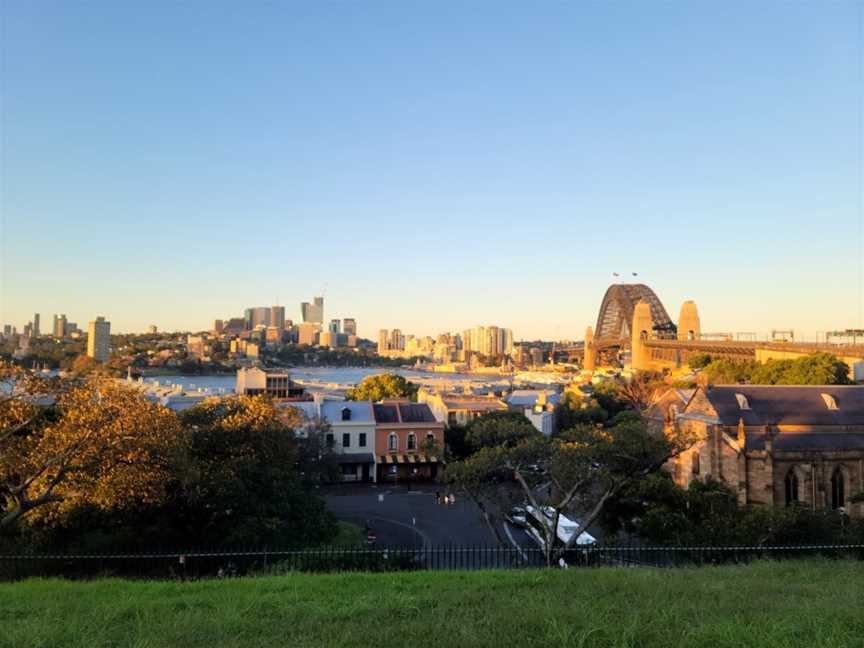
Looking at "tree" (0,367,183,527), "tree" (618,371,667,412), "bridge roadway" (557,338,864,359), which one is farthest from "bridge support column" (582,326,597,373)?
"tree" (0,367,183,527)

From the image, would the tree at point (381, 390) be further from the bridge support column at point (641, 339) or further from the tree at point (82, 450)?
the bridge support column at point (641, 339)

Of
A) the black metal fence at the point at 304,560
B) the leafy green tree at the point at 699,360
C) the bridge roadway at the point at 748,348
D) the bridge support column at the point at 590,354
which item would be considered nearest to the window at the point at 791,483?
the black metal fence at the point at 304,560

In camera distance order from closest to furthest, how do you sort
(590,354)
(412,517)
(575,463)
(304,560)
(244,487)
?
(304,560) → (575,463) → (244,487) → (412,517) → (590,354)

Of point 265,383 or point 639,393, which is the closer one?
point 265,383

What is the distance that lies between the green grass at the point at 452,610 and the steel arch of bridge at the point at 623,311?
141043 millimetres

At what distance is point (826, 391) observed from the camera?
2697cm

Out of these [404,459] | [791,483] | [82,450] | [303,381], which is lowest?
[303,381]

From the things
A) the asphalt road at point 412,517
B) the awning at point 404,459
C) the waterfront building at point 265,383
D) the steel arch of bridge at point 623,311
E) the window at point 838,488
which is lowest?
the asphalt road at point 412,517

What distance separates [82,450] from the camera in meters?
11.9

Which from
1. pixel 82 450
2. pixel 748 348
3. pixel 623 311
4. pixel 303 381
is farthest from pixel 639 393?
pixel 623 311

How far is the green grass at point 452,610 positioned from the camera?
5.61m

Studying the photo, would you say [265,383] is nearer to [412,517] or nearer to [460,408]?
[460,408]

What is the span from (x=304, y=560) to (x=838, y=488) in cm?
2204

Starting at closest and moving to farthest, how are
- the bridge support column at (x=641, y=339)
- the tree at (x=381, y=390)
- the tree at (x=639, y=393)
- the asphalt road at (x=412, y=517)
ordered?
the asphalt road at (x=412, y=517)
the tree at (x=381, y=390)
the tree at (x=639, y=393)
the bridge support column at (x=641, y=339)
